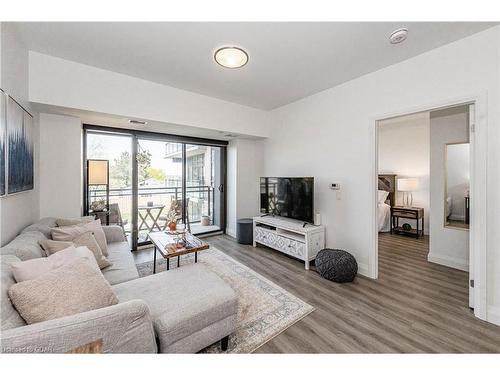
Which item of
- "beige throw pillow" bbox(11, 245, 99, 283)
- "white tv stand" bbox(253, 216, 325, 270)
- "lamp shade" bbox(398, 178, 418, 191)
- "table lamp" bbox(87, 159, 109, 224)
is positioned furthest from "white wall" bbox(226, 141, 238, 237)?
"lamp shade" bbox(398, 178, 418, 191)

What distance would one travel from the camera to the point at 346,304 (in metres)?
2.17

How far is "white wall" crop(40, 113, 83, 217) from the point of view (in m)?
2.72

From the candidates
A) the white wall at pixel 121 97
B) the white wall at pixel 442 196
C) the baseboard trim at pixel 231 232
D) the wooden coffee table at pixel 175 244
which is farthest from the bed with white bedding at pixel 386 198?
the wooden coffee table at pixel 175 244

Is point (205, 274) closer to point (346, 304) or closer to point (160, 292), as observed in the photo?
point (160, 292)

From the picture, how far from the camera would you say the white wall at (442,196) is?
3029 mm

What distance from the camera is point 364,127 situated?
2809 mm

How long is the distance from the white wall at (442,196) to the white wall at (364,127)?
47.3 inches

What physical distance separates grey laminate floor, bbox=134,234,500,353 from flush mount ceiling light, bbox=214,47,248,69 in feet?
8.74

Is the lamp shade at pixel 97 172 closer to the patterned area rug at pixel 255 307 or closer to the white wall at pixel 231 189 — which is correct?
the patterned area rug at pixel 255 307

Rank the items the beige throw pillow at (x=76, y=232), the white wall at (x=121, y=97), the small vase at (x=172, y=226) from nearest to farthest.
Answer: the beige throw pillow at (x=76, y=232) < the white wall at (x=121, y=97) < the small vase at (x=172, y=226)

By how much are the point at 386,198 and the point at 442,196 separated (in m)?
1.99

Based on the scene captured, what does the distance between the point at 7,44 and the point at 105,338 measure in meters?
2.39

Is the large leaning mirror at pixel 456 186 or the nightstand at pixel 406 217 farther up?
the large leaning mirror at pixel 456 186
